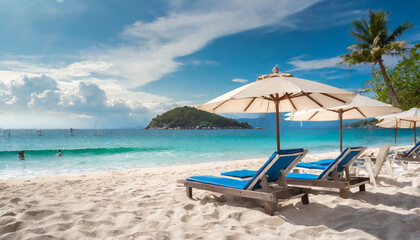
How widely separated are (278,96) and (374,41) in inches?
659

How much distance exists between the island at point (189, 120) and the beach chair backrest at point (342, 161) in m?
81.0

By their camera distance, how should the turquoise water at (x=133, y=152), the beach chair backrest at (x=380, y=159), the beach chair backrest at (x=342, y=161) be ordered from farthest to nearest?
the turquoise water at (x=133, y=152) → the beach chair backrest at (x=380, y=159) → the beach chair backrest at (x=342, y=161)

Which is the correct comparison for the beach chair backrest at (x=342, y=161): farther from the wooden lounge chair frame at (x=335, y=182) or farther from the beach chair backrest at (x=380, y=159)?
the beach chair backrest at (x=380, y=159)

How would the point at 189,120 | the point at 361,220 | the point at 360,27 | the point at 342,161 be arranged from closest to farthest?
the point at 361,220, the point at 342,161, the point at 360,27, the point at 189,120

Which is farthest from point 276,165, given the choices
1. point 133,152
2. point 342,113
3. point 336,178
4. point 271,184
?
point 133,152

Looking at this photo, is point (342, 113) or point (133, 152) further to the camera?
point (133, 152)

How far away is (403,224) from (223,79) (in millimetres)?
36973

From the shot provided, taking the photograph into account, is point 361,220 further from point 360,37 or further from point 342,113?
point 360,37

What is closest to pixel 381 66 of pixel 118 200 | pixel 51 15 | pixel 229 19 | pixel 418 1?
pixel 418 1

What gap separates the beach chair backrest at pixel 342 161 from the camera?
171 inches

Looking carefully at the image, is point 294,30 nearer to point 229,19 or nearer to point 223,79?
point 223,79

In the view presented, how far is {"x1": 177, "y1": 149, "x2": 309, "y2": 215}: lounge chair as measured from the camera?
3.51 metres

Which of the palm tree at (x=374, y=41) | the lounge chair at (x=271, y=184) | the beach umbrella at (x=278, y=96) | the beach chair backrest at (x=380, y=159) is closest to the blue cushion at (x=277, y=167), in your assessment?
the lounge chair at (x=271, y=184)

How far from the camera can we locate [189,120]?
88188 millimetres
